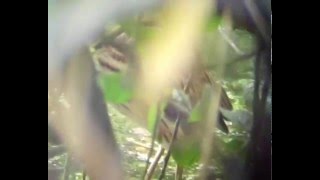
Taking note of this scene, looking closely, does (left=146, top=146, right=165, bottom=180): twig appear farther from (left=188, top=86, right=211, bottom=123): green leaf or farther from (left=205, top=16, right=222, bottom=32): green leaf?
(left=205, top=16, right=222, bottom=32): green leaf

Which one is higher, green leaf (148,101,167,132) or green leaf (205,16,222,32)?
green leaf (205,16,222,32)

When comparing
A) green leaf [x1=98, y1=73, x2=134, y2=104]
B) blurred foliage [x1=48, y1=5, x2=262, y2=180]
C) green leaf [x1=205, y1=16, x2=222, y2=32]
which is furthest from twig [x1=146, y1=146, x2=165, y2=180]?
green leaf [x1=205, y1=16, x2=222, y2=32]

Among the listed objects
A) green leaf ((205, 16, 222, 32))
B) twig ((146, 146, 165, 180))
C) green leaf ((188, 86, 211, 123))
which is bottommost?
twig ((146, 146, 165, 180))

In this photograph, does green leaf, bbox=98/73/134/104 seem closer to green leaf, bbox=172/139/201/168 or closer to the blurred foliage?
the blurred foliage

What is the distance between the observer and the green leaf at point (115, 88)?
1.09 metres

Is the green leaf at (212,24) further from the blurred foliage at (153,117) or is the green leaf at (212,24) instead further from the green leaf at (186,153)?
the green leaf at (186,153)

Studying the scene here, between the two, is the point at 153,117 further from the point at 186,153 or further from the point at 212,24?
the point at 212,24

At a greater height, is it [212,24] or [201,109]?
[212,24]

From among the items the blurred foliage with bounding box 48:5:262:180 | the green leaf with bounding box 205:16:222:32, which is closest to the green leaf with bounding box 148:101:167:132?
the blurred foliage with bounding box 48:5:262:180

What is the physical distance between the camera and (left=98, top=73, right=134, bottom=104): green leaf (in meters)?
1.09

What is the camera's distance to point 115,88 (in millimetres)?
1099

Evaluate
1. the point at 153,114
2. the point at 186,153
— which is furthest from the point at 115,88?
the point at 186,153

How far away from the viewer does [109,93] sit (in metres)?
1.09
